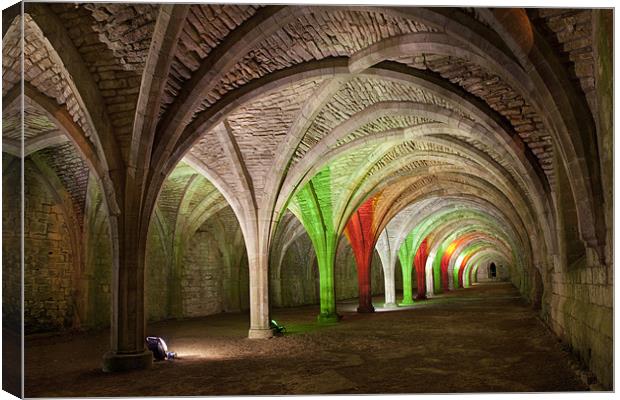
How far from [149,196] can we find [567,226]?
550 centimetres

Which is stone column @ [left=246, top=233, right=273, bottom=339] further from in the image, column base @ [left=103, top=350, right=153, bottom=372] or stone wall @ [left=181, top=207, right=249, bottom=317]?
stone wall @ [left=181, top=207, right=249, bottom=317]

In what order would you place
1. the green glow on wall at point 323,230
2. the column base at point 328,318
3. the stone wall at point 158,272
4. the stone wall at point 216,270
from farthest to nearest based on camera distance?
the stone wall at point 216,270 < the stone wall at point 158,272 < the green glow on wall at point 323,230 < the column base at point 328,318

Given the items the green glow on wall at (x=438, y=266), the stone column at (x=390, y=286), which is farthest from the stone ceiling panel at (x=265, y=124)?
the green glow on wall at (x=438, y=266)

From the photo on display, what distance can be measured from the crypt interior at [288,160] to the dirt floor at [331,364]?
5 centimetres

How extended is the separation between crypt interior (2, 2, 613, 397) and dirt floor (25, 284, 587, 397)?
0.16 feet

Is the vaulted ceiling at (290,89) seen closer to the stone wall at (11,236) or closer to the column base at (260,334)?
the stone wall at (11,236)

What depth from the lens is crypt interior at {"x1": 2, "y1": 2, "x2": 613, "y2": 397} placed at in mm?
5156

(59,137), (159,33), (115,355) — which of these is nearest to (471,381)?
(115,355)

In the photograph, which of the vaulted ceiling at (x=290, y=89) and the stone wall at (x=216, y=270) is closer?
the vaulted ceiling at (x=290, y=89)

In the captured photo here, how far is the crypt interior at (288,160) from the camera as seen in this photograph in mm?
5156

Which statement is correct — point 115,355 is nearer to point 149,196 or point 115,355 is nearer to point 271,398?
point 149,196

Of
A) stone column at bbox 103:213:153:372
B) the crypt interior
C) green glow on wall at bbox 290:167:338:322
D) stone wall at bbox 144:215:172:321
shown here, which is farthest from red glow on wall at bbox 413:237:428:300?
stone column at bbox 103:213:153:372

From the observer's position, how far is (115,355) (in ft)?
22.8

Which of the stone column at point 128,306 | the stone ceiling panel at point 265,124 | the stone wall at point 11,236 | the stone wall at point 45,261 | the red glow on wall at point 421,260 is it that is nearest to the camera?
the stone wall at point 11,236
